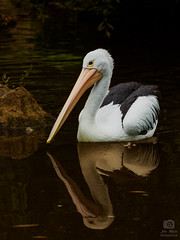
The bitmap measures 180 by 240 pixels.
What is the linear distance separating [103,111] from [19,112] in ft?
3.54

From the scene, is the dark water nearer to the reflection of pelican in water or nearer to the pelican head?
the reflection of pelican in water

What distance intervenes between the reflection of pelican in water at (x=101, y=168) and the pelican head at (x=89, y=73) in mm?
462

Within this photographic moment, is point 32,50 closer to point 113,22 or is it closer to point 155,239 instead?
Answer: point 113,22

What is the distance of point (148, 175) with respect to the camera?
17.1 feet

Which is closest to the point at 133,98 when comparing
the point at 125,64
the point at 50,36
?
the point at 125,64

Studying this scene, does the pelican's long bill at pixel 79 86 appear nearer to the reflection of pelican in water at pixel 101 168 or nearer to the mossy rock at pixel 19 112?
the reflection of pelican in water at pixel 101 168

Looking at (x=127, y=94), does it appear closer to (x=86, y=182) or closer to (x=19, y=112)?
(x=19, y=112)

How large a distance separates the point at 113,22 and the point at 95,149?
522 inches

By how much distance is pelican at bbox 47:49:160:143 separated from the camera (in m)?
6.10

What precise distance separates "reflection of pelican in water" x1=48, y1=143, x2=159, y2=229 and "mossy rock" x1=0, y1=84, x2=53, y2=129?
0.93 meters

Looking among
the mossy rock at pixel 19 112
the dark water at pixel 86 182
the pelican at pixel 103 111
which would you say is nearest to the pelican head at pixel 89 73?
the pelican at pixel 103 111

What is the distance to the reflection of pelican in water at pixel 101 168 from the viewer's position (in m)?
4.36

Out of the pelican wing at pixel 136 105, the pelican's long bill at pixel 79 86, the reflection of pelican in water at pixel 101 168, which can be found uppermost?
the pelican's long bill at pixel 79 86

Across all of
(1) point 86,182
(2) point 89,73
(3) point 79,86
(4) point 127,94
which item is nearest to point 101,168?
(1) point 86,182
